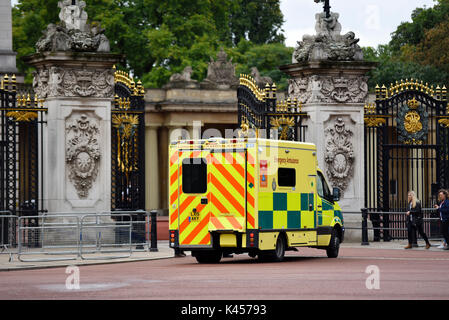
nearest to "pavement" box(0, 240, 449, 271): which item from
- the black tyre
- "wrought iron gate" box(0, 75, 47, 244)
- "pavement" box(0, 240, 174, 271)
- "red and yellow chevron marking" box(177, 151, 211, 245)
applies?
"pavement" box(0, 240, 174, 271)

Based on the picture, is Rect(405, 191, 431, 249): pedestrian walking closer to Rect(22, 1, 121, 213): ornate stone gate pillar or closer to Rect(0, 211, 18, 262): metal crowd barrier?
Rect(22, 1, 121, 213): ornate stone gate pillar

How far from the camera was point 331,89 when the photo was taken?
90.5 feet

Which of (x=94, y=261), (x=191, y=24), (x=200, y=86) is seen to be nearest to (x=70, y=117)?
(x=94, y=261)

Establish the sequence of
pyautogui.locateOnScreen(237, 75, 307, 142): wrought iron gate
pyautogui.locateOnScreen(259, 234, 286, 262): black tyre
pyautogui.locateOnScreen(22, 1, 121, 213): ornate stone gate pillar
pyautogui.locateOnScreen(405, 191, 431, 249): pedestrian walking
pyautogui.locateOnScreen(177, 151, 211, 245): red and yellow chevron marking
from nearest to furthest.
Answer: pyautogui.locateOnScreen(177, 151, 211, 245): red and yellow chevron marking
pyautogui.locateOnScreen(259, 234, 286, 262): black tyre
pyautogui.locateOnScreen(22, 1, 121, 213): ornate stone gate pillar
pyautogui.locateOnScreen(405, 191, 431, 249): pedestrian walking
pyautogui.locateOnScreen(237, 75, 307, 142): wrought iron gate

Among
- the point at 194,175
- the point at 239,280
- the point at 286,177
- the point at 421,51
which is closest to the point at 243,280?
the point at 239,280

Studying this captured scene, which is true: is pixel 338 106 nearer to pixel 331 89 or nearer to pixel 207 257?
pixel 331 89

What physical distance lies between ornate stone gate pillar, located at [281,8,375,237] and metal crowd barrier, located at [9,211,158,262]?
5.17m

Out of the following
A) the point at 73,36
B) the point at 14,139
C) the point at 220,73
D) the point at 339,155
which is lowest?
the point at 339,155

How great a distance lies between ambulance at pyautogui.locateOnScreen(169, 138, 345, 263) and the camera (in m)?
20.4

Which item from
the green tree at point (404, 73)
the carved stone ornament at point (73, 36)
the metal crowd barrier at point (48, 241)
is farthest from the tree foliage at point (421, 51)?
the metal crowd barrier at point (48, 241)

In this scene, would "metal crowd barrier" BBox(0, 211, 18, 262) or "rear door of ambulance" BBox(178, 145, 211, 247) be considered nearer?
"rear door of ambulance" BBox(178, 145, 211, 247)

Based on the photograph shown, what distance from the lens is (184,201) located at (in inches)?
827

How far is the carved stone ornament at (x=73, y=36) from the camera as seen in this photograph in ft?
82.6

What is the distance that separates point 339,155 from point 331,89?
1709mm
